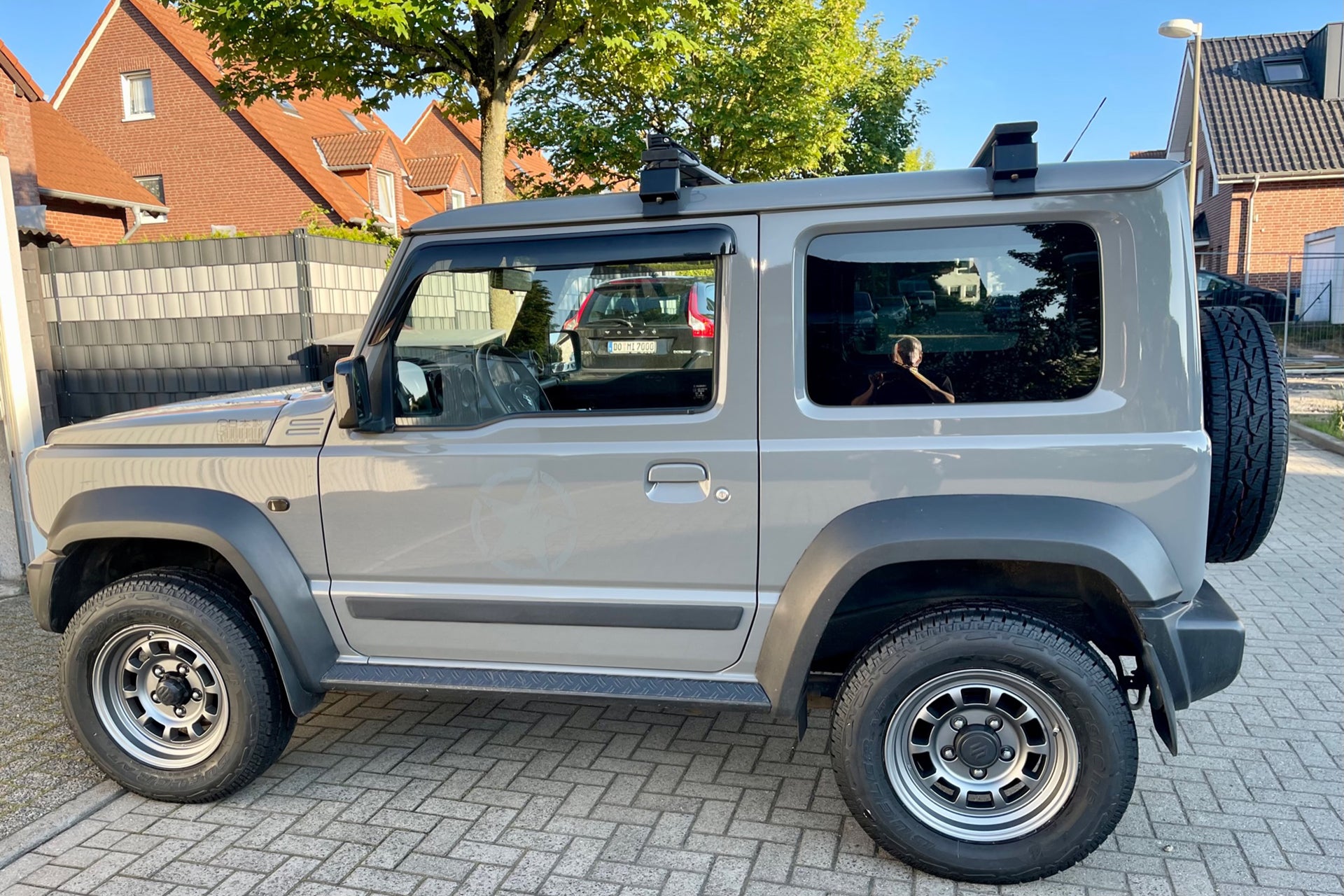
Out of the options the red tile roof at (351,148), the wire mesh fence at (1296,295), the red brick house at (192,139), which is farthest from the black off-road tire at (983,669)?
the red tile roof at (351,148)

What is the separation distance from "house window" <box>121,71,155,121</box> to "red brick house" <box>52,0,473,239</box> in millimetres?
22

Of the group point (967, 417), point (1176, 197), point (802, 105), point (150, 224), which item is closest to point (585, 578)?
point (967, 417)

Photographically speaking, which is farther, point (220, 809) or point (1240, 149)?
point (1240, 149)

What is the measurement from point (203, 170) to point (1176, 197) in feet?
87.5

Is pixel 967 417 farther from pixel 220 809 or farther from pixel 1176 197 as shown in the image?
pixel 220 809

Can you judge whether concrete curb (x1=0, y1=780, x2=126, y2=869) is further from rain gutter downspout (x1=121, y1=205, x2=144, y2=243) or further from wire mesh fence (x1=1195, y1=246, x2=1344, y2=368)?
rain gutter downspout (x1=121, y1=205, x2=144, y2=243)

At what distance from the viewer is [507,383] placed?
10.6ft

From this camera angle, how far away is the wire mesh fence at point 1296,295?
17297mm

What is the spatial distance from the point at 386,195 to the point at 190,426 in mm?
25811

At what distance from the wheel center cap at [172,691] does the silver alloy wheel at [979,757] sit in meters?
2.53

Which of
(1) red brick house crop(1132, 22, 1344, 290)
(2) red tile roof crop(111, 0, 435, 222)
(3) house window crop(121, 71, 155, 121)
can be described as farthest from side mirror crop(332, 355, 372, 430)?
(3) house window crop(121, 71, 155, 121)

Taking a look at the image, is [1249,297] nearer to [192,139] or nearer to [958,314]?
[958,314]

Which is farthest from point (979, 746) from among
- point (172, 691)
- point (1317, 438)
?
point (1317, 438)

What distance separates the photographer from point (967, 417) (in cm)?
279
